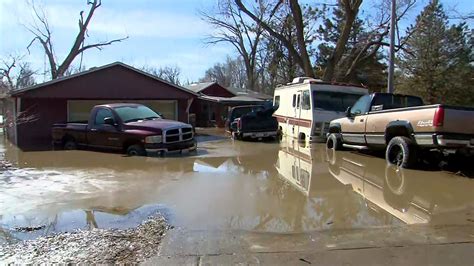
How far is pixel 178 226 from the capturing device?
659 cm

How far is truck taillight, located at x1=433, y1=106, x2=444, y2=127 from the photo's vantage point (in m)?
9.97

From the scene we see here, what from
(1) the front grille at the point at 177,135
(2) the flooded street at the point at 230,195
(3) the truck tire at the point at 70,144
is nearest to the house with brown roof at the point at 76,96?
(3) the truck tire at the point at 70,144

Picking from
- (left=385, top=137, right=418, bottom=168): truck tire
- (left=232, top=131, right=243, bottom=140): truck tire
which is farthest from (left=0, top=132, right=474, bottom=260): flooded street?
(left=232, top=131, right=243, bottom=140): truck tire

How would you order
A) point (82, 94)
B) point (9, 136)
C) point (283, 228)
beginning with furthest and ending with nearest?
point (9, 136), point (82, 94), point (283, 228)

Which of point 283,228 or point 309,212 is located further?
point 309,212

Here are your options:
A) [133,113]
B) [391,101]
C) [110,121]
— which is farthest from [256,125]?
[391,101]

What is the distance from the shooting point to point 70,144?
57.2ft

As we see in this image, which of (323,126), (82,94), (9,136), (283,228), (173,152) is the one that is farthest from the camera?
(9,136)

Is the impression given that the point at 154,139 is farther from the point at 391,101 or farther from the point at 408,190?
the point at 408,190

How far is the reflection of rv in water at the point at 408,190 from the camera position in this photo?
7305 millimetres

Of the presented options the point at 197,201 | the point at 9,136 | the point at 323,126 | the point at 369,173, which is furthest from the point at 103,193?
the point at 9,136

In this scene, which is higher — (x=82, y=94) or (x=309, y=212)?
(x=82, y=94)

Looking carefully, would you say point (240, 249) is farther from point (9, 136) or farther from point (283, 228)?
point (9, 136)

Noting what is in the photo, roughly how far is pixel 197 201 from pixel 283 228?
215 centimetres
